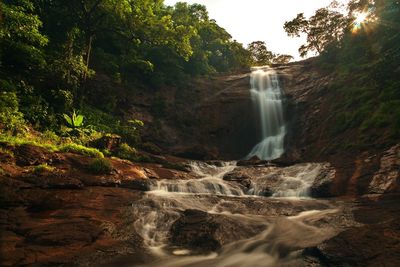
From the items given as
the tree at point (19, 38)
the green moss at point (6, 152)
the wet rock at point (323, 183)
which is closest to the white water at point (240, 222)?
the wet rock at point (323, 183)

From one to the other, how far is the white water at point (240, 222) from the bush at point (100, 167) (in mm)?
1828

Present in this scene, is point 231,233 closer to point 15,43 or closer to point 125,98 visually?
point 15,43

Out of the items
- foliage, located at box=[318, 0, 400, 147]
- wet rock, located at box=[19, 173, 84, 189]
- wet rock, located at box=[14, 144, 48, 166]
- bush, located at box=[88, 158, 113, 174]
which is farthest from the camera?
foliage, located at box=[318, 0, 400, 147]

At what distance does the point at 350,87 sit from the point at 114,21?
52.2 feet

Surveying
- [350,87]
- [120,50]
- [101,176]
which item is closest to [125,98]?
[120,50]

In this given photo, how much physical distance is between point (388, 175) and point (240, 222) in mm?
5897

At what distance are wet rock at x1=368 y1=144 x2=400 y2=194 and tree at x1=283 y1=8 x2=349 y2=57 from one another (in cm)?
1883

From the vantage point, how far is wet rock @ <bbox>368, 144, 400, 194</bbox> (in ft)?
33.3

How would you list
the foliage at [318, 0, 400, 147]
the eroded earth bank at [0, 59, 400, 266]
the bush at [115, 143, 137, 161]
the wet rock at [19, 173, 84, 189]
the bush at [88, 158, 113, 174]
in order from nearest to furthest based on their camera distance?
the eroded earth bank at [0, 59, 400, 266], the wet rock at [19, 173, 84, 189], the bush at [88, 158, 113, 174], the foliage at [318, 0, 400, 147], the bush at [115, 143, 137, 161]

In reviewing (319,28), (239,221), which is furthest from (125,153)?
(319,28)

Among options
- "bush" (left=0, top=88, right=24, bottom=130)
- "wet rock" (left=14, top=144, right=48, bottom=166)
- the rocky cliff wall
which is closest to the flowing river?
"wet rock" (left=14, top=144, right=48, bottom=166)

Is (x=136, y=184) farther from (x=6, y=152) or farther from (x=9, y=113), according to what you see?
(x=9, y=113)

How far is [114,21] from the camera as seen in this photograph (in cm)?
2095

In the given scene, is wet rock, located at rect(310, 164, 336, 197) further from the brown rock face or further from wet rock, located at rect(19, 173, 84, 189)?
wet rock, located at rect(19, 173, 84, 189)
